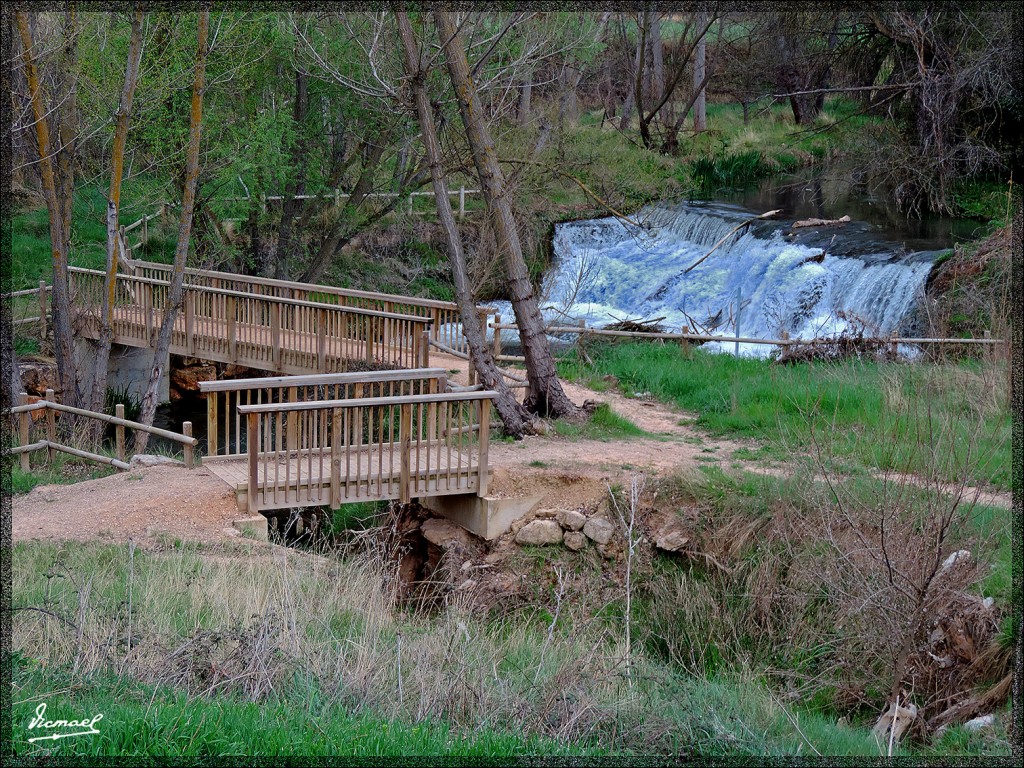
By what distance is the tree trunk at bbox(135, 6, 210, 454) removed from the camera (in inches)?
509

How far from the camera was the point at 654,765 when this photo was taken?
4.38m

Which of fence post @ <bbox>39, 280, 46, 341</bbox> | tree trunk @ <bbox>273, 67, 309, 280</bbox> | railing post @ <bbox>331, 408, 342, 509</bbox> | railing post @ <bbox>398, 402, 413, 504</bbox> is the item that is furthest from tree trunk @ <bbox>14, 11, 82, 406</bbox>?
railing post @ <bbox>398, 402, 413, 504</bbox>

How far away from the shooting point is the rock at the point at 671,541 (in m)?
9.67

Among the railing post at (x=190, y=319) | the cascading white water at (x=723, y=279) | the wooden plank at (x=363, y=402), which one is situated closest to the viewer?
the wooden plank at (x=363, y=402)

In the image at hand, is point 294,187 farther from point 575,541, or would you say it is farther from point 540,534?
point 575,541

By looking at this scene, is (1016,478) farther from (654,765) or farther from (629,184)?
(629,184)

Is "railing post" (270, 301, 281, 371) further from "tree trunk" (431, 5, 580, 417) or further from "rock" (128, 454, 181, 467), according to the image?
"tree trunk" (431, 5, 580, 417)

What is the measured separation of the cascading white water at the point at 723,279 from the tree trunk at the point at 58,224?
761 centimetres

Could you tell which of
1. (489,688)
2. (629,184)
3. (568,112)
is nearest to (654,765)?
(489,688)

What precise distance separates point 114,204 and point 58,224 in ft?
2.75

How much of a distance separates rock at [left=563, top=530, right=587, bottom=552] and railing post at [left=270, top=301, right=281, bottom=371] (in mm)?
6306

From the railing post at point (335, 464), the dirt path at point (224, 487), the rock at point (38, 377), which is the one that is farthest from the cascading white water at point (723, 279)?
the rock at point (38, 377)

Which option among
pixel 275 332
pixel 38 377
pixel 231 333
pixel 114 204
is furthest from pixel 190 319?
pixel 38 377

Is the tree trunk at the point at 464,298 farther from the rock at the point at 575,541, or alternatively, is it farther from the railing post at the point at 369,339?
the rock at the point at 575,541
